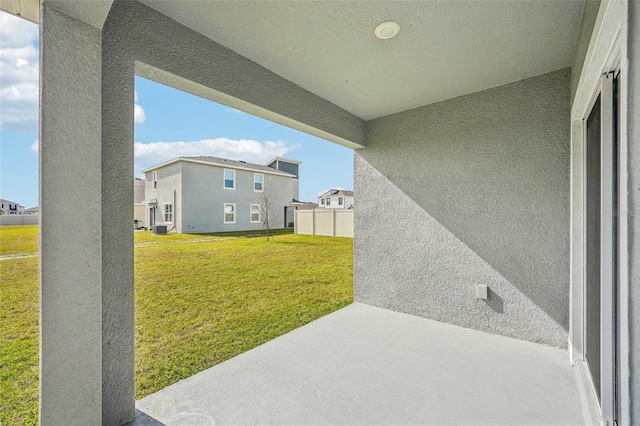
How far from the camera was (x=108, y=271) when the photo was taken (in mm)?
1771

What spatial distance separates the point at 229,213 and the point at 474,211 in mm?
15421

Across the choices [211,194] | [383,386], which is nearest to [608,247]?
[383,386]

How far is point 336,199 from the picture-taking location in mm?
29594

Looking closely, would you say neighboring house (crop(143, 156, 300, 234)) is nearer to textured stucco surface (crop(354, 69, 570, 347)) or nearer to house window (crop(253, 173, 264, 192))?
house window (crop(253, 173, 264, 192))

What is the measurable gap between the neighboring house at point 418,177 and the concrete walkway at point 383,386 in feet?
0.08

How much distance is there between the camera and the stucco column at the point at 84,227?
58.3 inches

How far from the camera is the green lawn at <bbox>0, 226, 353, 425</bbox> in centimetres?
247

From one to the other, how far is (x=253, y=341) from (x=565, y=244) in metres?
3.27

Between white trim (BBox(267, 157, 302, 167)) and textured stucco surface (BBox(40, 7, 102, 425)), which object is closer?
textured stucco surface (BBox(40, 7, 102, 425))

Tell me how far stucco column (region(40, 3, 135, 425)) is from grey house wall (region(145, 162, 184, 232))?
14340mm

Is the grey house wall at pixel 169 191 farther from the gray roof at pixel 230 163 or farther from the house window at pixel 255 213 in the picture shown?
the house window at pixel 255 213

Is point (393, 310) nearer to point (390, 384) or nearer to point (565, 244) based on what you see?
point (390, 384)

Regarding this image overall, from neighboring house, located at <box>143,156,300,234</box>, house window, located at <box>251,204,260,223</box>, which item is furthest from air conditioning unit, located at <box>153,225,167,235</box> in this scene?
house window, located at <box>251,204,260,223</box>

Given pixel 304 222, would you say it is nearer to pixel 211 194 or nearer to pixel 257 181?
pixel 257 181
